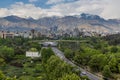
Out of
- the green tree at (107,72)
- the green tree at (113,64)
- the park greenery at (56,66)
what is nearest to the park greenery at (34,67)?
the park greenery at (56,66)

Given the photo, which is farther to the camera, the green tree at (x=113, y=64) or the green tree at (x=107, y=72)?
the green tree at (x=113, y=64)

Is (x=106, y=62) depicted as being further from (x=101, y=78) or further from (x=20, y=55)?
(x=20, y=55)

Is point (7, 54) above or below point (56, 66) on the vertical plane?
below

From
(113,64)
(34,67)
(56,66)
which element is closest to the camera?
(56,66)

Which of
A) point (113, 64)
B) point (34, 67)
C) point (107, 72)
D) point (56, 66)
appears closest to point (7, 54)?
point (34, 67)

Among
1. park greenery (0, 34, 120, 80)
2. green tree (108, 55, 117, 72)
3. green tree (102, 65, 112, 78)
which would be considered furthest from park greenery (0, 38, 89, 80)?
green tree (108, 55, 117, 72)

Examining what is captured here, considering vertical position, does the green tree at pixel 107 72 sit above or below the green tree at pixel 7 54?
below

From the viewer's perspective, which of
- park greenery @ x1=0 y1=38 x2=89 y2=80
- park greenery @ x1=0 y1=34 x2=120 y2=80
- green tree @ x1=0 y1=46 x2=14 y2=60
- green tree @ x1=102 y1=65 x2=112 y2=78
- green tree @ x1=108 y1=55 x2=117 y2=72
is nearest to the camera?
park greenery @ x1=0 y1=38 x2=89 y2=80

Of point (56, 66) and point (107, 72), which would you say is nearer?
point (56, 66)

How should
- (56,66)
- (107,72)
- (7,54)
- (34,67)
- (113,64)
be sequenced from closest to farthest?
(56,66)
(107,72)
(113,64)
(34,67)
(7,54)

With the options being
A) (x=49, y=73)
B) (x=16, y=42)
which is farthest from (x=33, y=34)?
(x=49, y=73)

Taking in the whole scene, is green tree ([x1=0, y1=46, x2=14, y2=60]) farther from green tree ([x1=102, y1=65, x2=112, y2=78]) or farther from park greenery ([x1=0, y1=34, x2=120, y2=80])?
green tree ([x1=102, y1=65, x2=112, y2=78])

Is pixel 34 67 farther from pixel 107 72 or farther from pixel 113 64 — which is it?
pixel 107 72

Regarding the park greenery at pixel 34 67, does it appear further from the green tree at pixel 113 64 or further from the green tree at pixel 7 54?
the green tree at pixel 113 64
